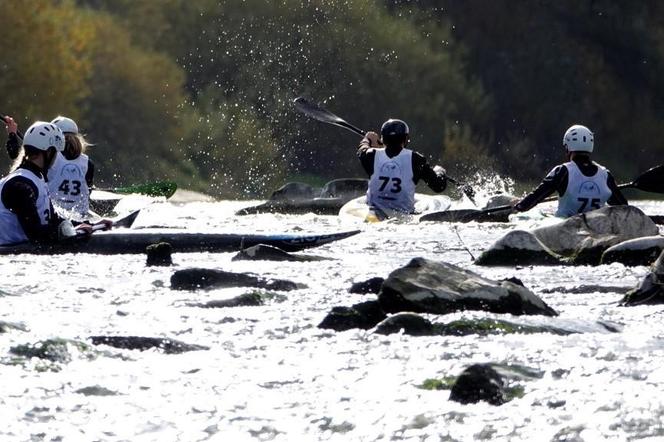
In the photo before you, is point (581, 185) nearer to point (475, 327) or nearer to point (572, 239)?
point (572, 239)

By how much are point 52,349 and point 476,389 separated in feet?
6.73

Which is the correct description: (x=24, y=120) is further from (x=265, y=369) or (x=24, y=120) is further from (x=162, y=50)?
(x=265, y=369)

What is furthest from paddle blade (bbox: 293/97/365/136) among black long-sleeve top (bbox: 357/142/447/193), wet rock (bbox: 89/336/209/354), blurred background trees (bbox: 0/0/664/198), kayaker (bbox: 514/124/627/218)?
blurred background trees (bbox: 0/0/664/198)

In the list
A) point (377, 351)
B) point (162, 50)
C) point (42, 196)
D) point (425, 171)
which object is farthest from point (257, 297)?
point (162, 50)

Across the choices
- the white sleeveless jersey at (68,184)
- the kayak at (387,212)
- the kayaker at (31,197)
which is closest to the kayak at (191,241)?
the kayaker at (31,197)

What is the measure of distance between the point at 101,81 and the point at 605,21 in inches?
717

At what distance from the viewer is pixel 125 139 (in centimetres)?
3788

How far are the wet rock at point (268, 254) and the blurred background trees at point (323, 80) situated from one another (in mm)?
21460

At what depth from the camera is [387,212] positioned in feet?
56.4

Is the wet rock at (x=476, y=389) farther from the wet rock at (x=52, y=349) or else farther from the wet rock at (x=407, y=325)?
the wet rock at (x=52, y=349)

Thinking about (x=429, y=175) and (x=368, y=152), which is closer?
(x=429, y=175)

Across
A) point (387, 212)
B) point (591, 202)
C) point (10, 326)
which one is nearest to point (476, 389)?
point (10, 326)

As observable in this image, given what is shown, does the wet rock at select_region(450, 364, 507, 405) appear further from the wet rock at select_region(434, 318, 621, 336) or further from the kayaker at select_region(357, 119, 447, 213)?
the kayaker at select_region(357, 119, 447, 213)

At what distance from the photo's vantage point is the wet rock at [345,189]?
75.5 feet
